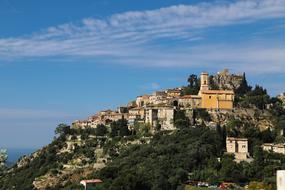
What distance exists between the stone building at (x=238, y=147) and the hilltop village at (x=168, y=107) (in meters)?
11.4

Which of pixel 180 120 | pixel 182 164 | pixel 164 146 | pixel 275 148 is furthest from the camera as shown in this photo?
pixel 180 120

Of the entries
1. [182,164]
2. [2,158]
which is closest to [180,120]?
[182,164]

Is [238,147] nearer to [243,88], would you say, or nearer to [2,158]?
[243,88]

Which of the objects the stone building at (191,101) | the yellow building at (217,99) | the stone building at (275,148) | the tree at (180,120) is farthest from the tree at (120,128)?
the stone building at (275,148)

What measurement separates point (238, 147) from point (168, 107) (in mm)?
14437

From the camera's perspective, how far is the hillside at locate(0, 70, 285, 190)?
53.4 metres

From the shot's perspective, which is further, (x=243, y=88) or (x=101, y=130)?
(x=243, y=88)

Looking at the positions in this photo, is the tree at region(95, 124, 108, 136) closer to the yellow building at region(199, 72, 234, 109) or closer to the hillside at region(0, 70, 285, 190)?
the hillside at region(0, 70, 285, 190)

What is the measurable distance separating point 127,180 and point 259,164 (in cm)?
1594

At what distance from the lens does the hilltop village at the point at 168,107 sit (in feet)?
232

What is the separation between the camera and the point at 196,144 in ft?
195

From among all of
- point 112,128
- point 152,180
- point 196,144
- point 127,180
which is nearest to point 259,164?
point 196,144

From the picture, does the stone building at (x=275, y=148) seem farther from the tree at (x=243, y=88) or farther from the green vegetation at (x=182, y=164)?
the tree at (x=243, y=88)

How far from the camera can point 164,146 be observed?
61.7 m
